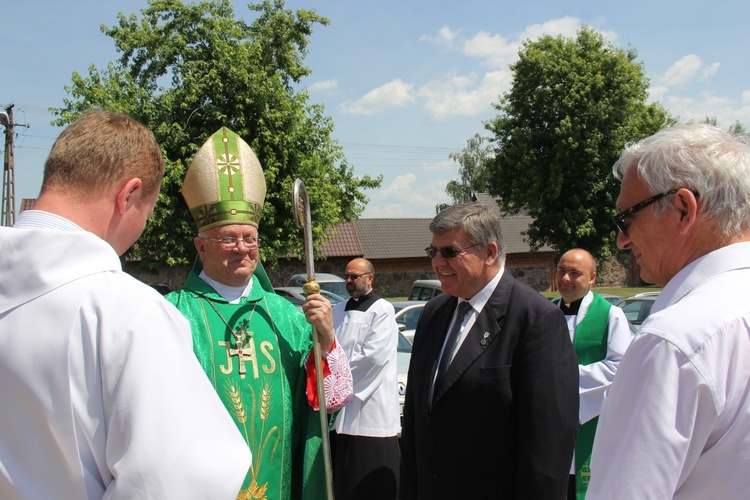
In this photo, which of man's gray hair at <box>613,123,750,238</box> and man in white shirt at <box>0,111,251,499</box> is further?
man's gray hair at <box>613,123,750,238</box>

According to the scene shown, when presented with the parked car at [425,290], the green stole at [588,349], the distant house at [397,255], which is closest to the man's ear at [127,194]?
the green stole at [588,349]

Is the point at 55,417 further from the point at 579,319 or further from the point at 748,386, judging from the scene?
the point at 579,319

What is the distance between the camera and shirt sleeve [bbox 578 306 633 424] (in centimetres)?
411

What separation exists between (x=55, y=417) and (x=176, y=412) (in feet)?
0.77

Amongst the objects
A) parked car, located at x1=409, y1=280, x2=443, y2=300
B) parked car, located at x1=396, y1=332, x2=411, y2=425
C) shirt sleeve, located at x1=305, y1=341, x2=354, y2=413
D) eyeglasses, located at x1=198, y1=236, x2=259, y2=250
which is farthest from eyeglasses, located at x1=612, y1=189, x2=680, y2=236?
parked car, located at x1=409, y1=280, x2=443, y2=300

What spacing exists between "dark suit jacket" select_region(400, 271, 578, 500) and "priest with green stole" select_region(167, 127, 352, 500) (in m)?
0.61

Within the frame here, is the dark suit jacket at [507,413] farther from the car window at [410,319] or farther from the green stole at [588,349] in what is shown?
the car window at [410,319]

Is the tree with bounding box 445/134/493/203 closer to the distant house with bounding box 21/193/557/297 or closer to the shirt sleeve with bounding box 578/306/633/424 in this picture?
the distant house with bounding box 21/193/557/297

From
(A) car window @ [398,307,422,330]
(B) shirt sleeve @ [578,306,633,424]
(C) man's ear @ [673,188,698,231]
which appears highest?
(C) man's ear @ [673,188,698,231]

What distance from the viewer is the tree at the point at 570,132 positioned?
72.8 ft

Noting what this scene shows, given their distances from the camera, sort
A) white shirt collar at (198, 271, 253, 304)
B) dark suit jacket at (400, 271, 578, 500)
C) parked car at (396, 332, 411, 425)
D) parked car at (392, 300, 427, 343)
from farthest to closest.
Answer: parked car at (392, 300, 427, 343)
parked car at (396, 332, 411, 425)
white shirt collar at (198, 271, 253, 304)
dark suit jacket at (400, 271, 578, 500)

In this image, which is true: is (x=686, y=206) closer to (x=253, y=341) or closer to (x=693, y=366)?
(x=693, y=366)

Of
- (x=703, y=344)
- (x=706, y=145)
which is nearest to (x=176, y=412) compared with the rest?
(x=703, y=344)

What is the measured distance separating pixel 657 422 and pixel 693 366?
13 centimetres
